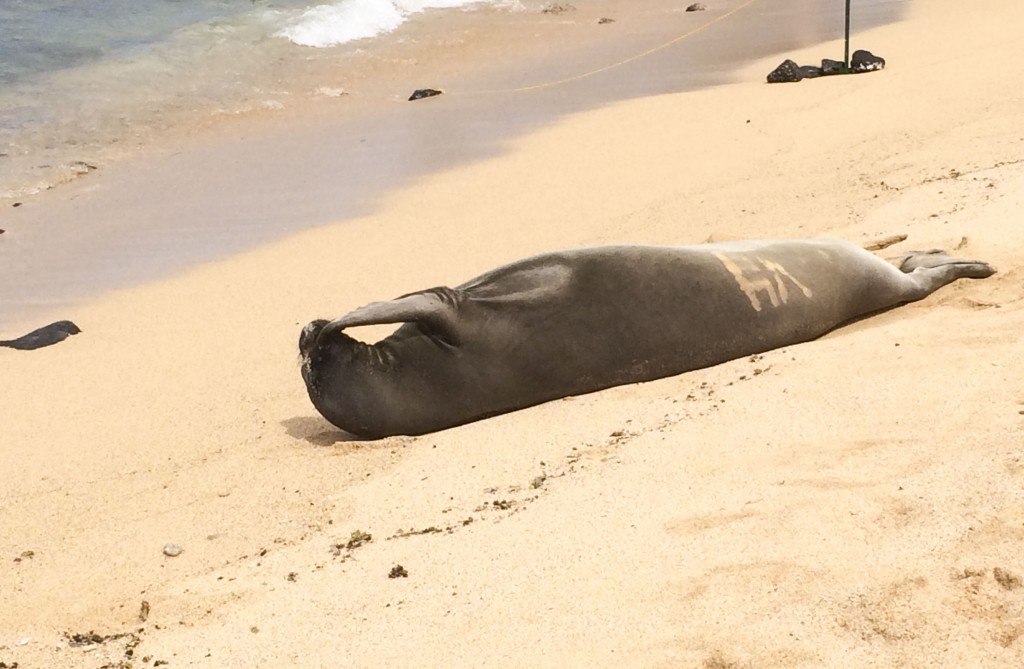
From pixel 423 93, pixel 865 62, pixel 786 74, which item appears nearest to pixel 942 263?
pixel 786 74

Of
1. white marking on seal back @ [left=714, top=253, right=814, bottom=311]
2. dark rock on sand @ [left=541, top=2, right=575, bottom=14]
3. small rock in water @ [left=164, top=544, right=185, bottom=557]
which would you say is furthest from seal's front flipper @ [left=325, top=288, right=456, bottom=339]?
dark rock on sand @ [left=541, top=2, right=575, bottom=14]

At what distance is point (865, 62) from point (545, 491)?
9.14m

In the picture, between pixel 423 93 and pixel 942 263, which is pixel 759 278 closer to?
pixel 942 263

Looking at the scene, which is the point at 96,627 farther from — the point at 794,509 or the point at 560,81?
the point at 560,81

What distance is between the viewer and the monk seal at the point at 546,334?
208 inches

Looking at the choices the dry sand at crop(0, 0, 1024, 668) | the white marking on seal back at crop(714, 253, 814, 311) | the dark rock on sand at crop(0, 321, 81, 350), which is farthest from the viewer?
the dark rock on sand at crop(0, 321, 81, 350)

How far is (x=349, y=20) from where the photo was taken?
1966 cm

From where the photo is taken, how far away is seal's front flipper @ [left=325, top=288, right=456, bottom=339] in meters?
5.09

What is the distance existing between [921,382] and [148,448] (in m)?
3.12

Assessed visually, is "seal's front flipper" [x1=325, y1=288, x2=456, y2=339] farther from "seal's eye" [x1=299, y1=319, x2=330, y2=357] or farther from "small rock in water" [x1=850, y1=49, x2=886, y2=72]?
"small rock in water" [x1=850, y1=49, x2=886, y2=72]

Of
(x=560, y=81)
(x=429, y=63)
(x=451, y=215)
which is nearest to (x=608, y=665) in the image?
(x=451, y=215)

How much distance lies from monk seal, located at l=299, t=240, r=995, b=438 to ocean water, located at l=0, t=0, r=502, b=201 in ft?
22.8

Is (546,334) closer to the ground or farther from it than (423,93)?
farther from it

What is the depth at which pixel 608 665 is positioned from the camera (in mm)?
2961
